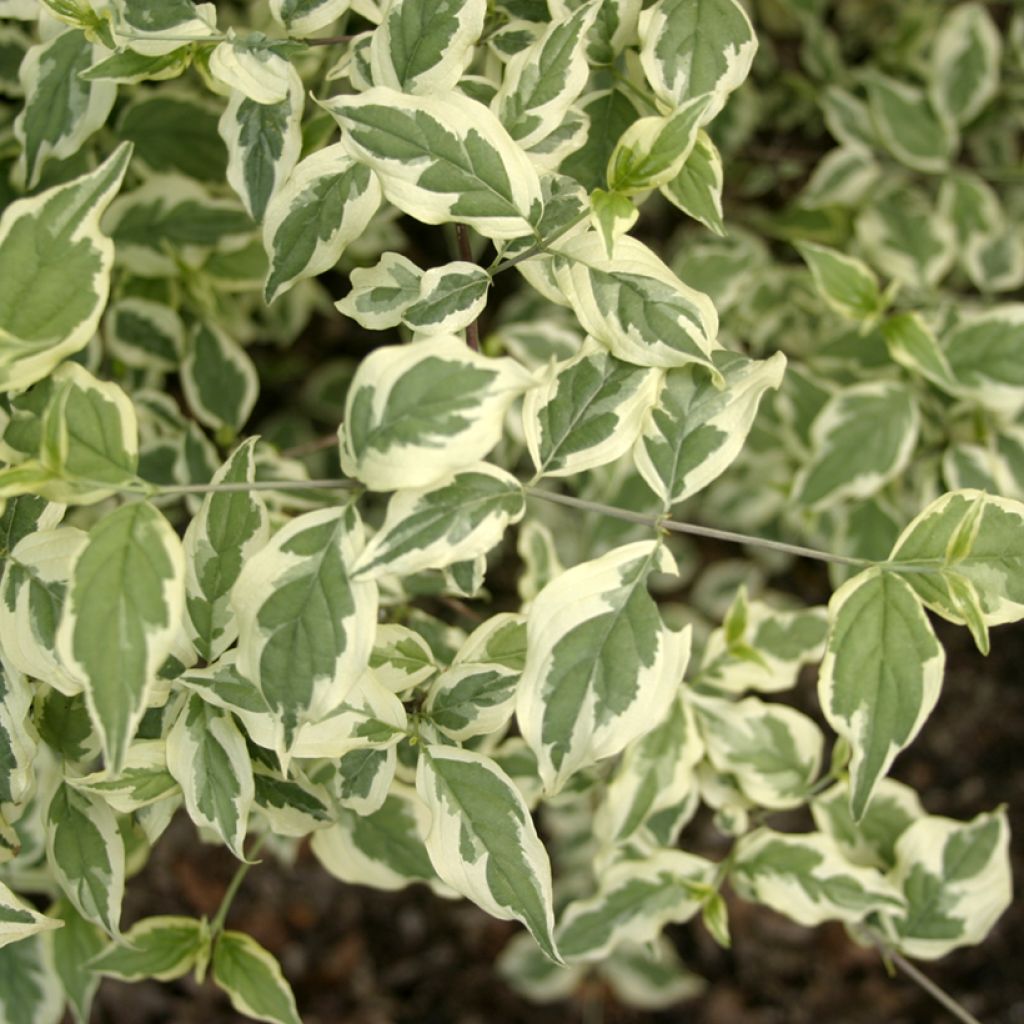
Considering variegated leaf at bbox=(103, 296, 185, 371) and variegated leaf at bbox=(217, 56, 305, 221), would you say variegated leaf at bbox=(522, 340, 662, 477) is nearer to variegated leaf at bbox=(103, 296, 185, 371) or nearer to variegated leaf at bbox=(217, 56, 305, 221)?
variegated leaf at bbox=(217, 56, 305, 221)

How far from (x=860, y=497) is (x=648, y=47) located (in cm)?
87

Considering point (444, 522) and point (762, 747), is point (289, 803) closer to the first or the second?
point (444, 522)

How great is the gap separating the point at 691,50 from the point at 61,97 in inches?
26.8

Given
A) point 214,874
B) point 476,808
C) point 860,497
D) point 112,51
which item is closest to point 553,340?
point 860,497

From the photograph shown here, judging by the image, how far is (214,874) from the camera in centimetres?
212

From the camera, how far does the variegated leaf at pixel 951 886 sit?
4.37 ft

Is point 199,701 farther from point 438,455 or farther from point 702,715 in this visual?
point 702,715

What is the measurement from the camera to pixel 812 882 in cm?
131

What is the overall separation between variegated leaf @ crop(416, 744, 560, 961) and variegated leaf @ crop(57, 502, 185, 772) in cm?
30

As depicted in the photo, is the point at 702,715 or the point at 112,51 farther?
the point at 702,715

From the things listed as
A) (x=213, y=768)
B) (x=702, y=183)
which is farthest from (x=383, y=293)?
(x=213, y=768)

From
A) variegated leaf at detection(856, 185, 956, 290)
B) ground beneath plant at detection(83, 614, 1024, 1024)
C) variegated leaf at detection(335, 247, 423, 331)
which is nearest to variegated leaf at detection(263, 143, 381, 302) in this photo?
variegated leaf at detection(335, 247, 423, 331)

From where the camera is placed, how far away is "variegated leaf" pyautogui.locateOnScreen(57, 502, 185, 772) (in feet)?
2.44

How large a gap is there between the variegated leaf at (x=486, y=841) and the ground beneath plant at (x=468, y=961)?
1.33m
